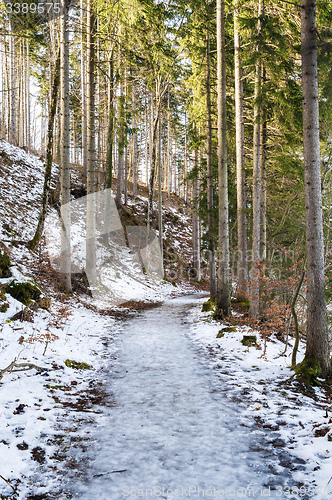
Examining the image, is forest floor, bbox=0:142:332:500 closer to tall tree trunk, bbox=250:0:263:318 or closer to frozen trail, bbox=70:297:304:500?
frozen trail, bbox=70:297:304:500

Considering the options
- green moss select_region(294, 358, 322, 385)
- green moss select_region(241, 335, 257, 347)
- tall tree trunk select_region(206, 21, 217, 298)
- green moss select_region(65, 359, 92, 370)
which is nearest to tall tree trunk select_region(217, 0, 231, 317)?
green moss select_region(241, 335, 257, 347)

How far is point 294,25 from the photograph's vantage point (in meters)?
9.46

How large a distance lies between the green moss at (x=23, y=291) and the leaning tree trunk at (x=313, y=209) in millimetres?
6436

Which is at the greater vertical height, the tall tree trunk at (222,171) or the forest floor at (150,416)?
the tall tree trunk at (222,171)

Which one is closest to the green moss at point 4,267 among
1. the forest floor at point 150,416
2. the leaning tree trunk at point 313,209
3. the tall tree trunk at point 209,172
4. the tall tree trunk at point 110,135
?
the forest floor at point 150,416

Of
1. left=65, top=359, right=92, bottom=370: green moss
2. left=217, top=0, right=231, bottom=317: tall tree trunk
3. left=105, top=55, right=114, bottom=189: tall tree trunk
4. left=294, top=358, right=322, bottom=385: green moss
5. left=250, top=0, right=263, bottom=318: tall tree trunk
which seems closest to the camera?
left=294, top=358, right=322, bottom=385: green moss

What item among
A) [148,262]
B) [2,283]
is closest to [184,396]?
[2,283]

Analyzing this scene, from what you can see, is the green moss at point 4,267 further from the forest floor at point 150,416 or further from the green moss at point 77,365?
the green moss at point 77,365

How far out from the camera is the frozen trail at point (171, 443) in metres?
2.93

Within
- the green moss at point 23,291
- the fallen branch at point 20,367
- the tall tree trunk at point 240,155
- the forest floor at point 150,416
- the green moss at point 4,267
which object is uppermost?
the tall tree trunk at point 240,155

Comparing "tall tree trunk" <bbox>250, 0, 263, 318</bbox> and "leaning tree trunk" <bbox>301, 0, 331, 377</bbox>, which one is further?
"tall tree trunk" <bbox>250, 0, 263, 318</bbox>

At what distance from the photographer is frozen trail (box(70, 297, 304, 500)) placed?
293 cm

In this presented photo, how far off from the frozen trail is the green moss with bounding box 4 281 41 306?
3136 mm

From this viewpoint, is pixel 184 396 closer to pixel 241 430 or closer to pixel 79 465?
pixel 241 430
